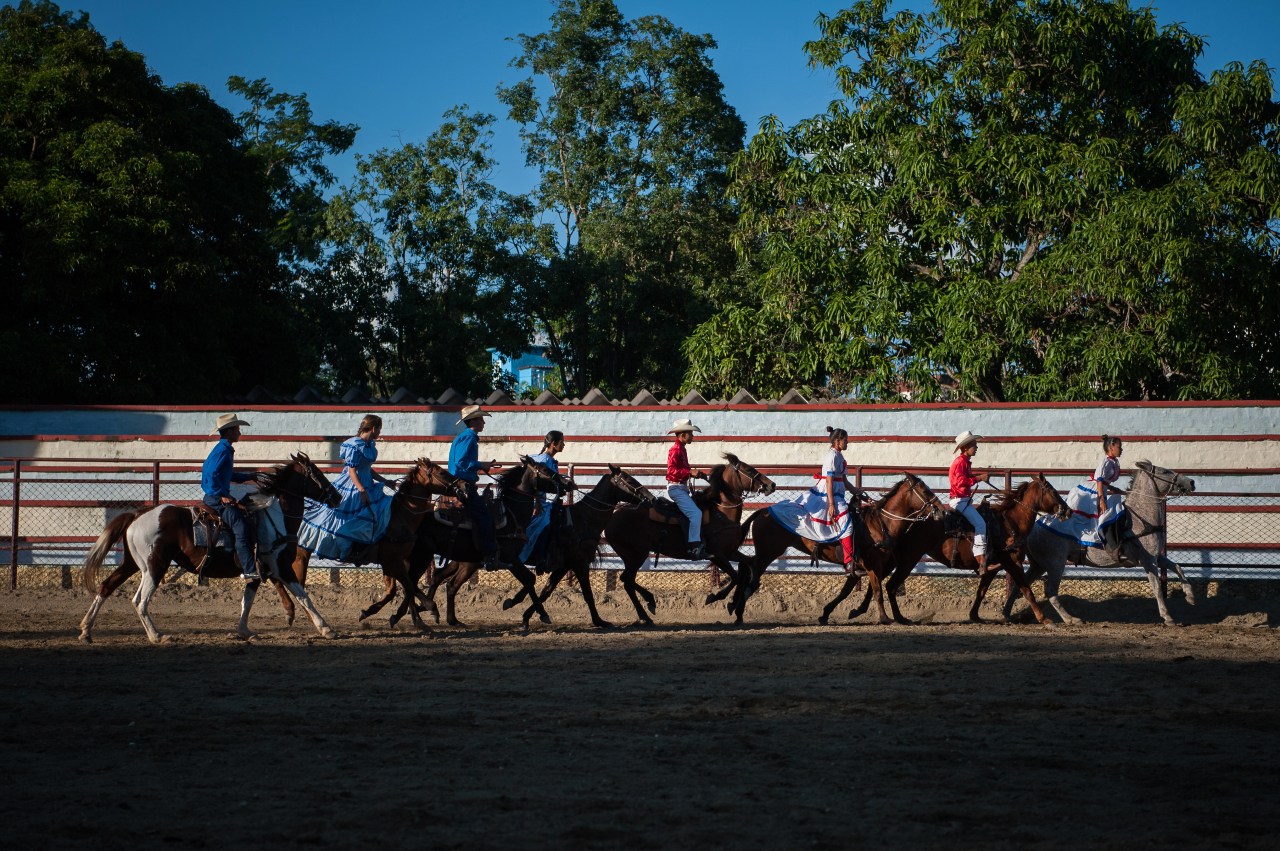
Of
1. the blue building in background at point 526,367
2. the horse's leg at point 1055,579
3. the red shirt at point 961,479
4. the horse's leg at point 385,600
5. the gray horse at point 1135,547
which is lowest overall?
the horse's leg at point 385,600

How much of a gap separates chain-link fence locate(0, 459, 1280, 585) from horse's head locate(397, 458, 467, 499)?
363 cm

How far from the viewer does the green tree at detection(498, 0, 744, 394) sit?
30.3m

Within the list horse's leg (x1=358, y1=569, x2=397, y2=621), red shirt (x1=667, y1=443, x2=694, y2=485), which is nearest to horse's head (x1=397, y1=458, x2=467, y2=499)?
horse's leg (x1=358, y1=569, x2=397, y2=621)

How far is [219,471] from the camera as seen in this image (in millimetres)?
12156

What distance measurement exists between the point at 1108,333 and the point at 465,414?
10.8 metres

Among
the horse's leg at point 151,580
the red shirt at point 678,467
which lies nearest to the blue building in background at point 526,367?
the red shirt at point 678,467

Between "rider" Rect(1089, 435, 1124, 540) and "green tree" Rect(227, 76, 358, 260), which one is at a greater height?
"green tree" Rect(227, 76, 358, 260)

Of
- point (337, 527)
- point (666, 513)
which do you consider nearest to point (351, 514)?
point (337, 527)

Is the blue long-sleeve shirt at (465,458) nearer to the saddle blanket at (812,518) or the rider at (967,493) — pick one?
the saddle blanket at (812,518)

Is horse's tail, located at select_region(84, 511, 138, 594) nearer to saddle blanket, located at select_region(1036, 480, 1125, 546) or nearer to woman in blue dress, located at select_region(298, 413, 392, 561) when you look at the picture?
woman in blue dress, located at select_region(298, 413, 392, 561)

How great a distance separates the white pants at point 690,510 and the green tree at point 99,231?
47.8ft

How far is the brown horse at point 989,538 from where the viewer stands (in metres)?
13.9

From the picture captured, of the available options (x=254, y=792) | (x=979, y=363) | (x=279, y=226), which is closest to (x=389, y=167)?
(x=279, y=226)

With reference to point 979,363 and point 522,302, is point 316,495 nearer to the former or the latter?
point 979,363
